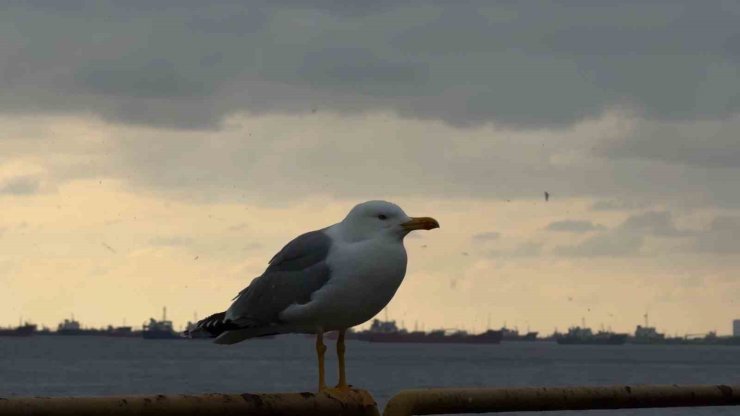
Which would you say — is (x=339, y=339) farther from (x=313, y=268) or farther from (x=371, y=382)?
(x=371, y=382)

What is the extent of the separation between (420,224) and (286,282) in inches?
26.2

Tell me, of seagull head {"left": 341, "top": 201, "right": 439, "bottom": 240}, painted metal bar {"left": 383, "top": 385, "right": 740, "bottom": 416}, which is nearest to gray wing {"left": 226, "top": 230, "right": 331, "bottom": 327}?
seagull head {"left": 341, "top": 201, "right": 439, "bottom": 240}

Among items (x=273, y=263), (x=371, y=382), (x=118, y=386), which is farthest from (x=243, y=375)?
(x=273, y=263)

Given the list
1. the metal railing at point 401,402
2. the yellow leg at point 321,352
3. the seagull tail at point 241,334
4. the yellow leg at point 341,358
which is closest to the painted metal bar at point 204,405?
the metal railing at point 401,402

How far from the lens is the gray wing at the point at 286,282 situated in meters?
5.83

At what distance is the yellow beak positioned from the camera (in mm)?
5734

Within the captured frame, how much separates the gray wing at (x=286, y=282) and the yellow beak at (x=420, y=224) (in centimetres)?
Result: 38

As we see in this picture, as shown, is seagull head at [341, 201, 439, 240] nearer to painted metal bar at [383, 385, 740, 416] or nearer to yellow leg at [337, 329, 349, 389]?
yellow leg at [337, 329, 349, 389]

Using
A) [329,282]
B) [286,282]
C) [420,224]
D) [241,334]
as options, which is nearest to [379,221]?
[420,224]

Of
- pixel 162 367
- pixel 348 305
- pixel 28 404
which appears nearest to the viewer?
pixel 28 404

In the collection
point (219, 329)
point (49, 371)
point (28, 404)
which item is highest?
point (49, 371)

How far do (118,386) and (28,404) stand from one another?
10037 centimetres

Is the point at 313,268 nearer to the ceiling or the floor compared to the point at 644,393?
nearer to the ceiling

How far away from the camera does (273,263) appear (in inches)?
244
